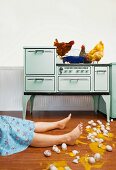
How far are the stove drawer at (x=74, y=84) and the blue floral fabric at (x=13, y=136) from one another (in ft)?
3.13

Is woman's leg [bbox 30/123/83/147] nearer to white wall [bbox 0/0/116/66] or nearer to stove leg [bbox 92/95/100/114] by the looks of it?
stove leg [bbox 92/95/100/114]

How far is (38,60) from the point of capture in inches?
86.3

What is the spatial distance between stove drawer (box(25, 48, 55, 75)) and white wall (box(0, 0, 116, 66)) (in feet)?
2.29

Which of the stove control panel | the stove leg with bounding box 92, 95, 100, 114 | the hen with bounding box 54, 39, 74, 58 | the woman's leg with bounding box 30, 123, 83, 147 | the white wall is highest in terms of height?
the white wall

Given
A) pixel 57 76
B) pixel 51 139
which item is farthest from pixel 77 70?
pixel 51 139

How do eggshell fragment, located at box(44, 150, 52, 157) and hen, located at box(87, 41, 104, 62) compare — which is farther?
hen, located at box(87, 41, 104, 62)

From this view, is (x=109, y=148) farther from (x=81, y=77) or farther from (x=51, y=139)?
(x=81, y=77)

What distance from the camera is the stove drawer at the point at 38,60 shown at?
2.19m

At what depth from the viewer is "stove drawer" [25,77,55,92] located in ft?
7.21

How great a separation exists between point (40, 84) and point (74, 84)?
0.34 m

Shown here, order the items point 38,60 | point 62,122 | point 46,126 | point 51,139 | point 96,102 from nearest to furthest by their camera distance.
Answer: point 51,139
point 46,126
point 62,122
point 38,60
point 96,102

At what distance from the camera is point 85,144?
1461mm

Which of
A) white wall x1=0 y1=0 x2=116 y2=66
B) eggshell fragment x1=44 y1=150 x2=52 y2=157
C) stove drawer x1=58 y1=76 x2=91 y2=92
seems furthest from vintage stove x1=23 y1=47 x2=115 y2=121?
eggshell fragment x1=44 y1=150 x2=52 y2=157

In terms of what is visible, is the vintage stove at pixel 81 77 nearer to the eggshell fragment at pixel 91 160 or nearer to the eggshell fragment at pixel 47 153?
the eggshell fragment at pixel 47 153
